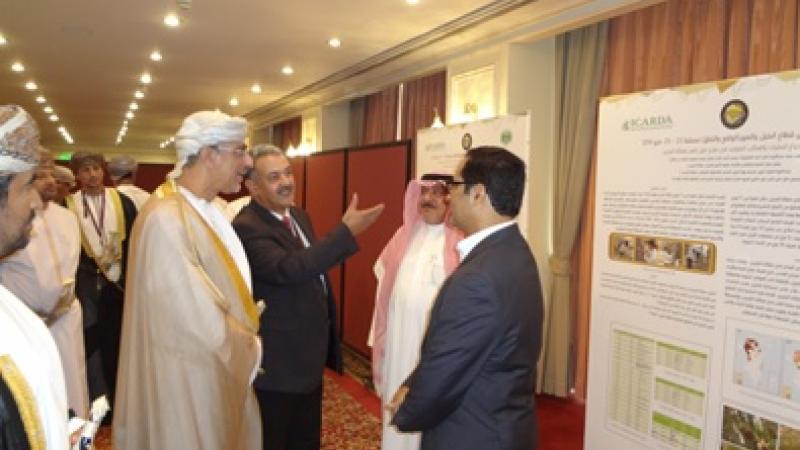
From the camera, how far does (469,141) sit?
13.9 feet

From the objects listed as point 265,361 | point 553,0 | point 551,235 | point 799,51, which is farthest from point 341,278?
point 799,51

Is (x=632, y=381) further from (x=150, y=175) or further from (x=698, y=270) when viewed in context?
(x=150, y=175)

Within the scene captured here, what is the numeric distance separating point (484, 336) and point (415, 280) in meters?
1.22

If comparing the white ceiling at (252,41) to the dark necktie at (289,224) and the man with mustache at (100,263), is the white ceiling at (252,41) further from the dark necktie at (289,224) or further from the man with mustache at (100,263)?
the dark necktie at (289,224)

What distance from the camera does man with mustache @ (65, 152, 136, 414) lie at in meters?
3.79

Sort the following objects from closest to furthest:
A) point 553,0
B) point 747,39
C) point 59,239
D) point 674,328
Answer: point 674,328 < point 59,239 < point 747,39 < point 553,0

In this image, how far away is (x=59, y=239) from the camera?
2914 millimetres

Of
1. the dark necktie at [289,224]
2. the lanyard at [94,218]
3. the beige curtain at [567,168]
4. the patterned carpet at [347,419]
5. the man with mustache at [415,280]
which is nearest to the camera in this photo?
the dark necktie at [289,224]

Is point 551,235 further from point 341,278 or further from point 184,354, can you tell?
point 184,354

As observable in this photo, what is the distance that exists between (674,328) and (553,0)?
8.31 feet

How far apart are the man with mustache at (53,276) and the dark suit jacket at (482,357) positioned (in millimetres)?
Answer: 1588

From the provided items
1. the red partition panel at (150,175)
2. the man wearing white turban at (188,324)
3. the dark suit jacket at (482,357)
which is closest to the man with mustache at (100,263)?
the man wearing white turban at (188,324)

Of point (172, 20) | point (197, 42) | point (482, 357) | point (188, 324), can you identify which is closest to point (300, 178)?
point (197, 42)

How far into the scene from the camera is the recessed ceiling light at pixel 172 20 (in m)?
5.22
